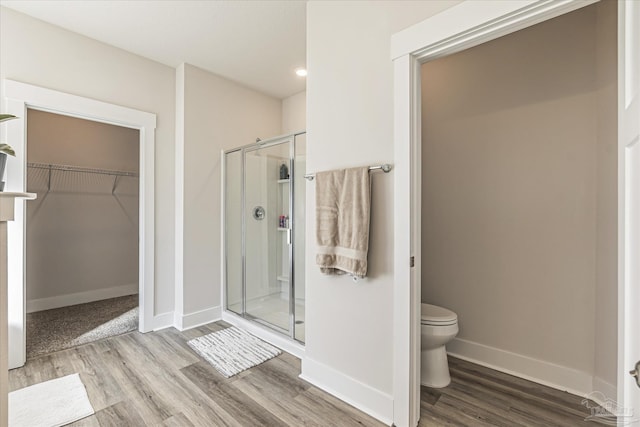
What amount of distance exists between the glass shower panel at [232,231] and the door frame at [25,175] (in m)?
0.72

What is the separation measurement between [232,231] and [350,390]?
6.78ft

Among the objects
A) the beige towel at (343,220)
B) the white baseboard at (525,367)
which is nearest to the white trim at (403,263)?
the beige towel at (343,220)

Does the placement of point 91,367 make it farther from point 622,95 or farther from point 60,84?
point 622,95

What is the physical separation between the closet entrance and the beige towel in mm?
2396

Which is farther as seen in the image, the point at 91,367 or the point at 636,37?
the point at 91,367

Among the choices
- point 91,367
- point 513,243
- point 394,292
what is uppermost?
point 513,243

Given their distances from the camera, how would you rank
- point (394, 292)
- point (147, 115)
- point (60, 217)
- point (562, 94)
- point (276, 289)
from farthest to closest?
point (60, 217)
point (276, 289)
point (147, 115)
point (562, 94)
point (394, 292)

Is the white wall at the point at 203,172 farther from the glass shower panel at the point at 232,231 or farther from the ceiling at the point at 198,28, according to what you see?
the ceiling at the point at 198,28

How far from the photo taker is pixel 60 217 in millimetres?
3492

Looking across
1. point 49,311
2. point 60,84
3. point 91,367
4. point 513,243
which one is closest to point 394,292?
point 513,243

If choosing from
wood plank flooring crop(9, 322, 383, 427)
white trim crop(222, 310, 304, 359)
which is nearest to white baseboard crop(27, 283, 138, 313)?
wood plank flooring crop(9, 322, 383, 427)

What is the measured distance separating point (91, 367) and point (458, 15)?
327 centimetres

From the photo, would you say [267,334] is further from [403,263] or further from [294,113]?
[294,113]

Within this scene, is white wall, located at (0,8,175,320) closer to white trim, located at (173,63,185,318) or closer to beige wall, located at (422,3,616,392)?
white trim, located at (173,63,185,318)
